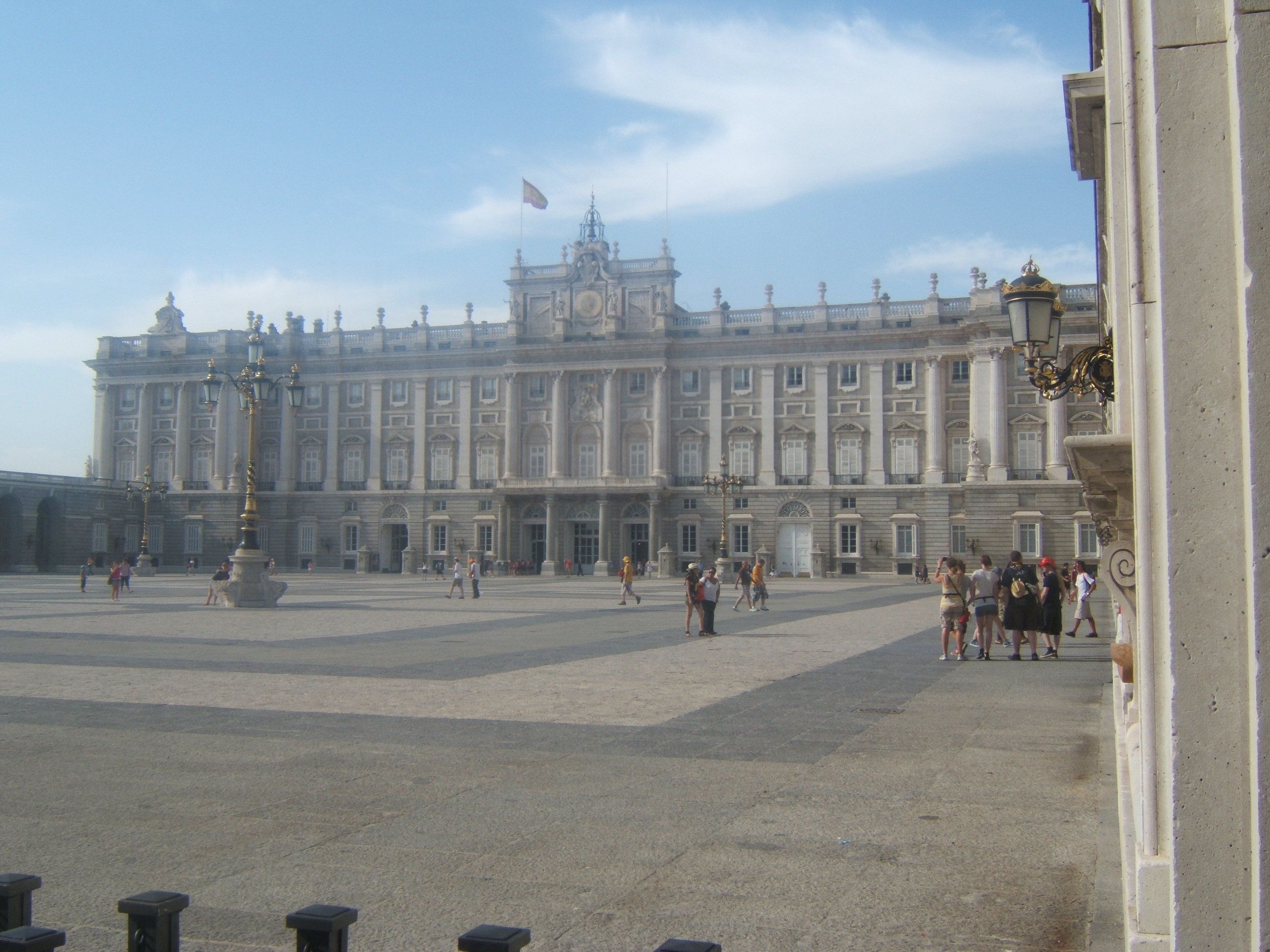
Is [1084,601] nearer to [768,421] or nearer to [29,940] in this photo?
[29,940]

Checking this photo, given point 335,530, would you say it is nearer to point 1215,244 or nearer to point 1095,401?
point 1095,401

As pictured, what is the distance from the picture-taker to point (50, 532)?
67.1m

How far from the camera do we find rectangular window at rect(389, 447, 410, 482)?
233 ft

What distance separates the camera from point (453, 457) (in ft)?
230

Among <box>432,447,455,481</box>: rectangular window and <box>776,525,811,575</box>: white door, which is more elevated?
<box>432,447,455,481</box>: rectangular window

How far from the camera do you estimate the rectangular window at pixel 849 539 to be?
62.8 metres

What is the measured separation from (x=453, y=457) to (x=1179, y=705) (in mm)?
68471

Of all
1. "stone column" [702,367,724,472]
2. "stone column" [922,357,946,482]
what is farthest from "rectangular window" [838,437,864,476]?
"stone column" [702,367,724,472]

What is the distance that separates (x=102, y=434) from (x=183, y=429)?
5643mm

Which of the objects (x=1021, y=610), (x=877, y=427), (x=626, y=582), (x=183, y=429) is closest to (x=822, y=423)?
(x=877, y=427)

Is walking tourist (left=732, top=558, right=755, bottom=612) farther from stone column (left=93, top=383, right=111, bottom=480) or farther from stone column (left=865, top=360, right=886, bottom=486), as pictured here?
A: stone column (left=93, top=383, right=111, bottom=480)

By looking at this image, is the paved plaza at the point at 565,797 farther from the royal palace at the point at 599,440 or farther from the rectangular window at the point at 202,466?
the rectangular window at the point at 202,466

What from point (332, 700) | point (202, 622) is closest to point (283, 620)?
point (202, 622)

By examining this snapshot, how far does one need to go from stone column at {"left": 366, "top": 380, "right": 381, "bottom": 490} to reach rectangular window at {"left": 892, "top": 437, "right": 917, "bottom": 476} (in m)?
30.3
